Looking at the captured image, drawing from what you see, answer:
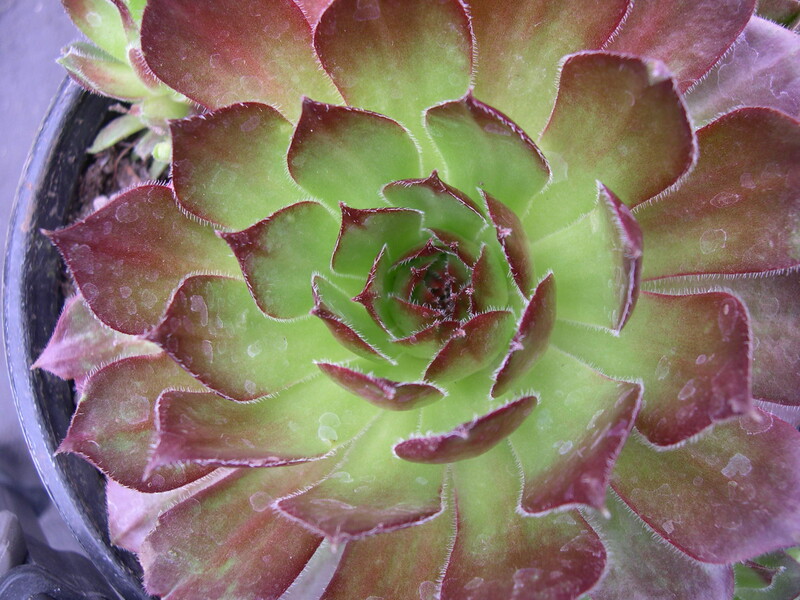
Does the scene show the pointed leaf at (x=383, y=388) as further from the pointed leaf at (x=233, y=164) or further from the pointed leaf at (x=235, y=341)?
the pointed leaf at (x=233, y=164)

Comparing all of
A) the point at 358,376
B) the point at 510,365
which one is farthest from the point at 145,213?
the point at 510,365

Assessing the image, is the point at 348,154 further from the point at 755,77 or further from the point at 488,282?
the point at 755,77

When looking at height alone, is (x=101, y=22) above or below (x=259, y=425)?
above

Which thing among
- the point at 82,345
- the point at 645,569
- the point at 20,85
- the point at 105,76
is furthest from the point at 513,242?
the point at 20,85

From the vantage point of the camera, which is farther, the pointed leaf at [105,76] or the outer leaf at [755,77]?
the pointed leaf at [105,76]

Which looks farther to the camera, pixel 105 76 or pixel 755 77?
pixel 105 76

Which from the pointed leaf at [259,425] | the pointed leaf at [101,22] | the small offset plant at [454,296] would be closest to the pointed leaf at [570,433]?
the small offset plant at [454,296]

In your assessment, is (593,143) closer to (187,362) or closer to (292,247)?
(292,247)
